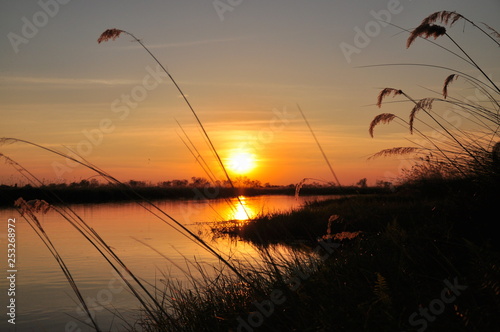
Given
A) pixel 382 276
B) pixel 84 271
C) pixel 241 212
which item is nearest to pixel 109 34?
pixel 382 276

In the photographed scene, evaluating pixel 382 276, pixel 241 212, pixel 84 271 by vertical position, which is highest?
pixel 241 212

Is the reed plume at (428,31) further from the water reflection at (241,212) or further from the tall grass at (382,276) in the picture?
the water reflection at (241,212)

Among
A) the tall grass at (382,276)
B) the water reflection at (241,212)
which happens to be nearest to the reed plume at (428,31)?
the tall grass at (382,276)

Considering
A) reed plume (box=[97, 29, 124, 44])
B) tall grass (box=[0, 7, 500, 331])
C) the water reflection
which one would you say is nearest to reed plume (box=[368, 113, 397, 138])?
tall grass (box=[0, 7, 500, 331])

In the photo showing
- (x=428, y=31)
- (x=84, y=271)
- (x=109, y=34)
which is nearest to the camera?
(x=109, y=34)

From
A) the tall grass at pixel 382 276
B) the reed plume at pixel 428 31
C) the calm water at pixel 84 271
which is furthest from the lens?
the calm water at pixel 84 271

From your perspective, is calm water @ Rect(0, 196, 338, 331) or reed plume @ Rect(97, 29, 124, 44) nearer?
reed plume @ Rect(97, 29, 124, 44)

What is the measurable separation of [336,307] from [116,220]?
20.6 metres

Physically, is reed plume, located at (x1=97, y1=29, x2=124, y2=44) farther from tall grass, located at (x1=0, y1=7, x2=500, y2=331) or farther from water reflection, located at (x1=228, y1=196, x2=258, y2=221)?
water reflection, located at (x1=228, y1=196, x2=258, y2=221)

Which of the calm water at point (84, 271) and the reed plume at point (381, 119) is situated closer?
the reed plume at point (381, 119)

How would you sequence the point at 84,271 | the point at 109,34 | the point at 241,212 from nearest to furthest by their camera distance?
the point at 109,34 → the point at 84,271 → the point at 241,212

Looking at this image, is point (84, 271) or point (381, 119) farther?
point (84, 271)

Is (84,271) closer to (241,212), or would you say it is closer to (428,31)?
(428,31)

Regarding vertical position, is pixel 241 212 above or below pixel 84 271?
above
